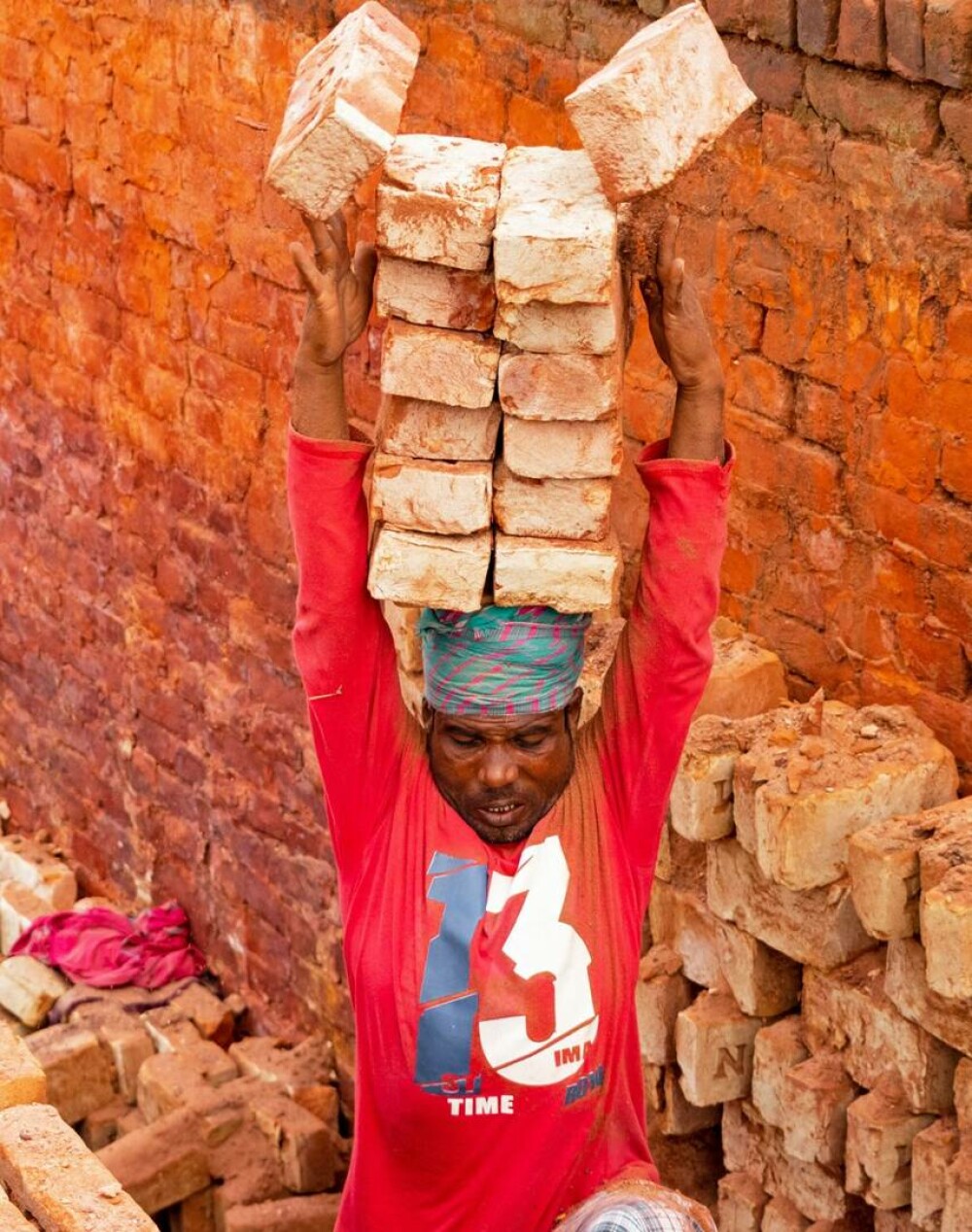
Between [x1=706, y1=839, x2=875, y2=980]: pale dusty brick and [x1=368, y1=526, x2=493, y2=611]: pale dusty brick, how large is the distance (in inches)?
50.7

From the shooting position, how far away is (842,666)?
17.3 ft

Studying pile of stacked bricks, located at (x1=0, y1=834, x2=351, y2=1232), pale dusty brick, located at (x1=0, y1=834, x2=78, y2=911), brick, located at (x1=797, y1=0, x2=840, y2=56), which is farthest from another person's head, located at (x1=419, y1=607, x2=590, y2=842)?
pale dusty brick, located at (x1=0, y1=834, x2=78, y2=911)

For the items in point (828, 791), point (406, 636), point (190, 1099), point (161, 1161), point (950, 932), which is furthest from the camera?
point (190, 1099)

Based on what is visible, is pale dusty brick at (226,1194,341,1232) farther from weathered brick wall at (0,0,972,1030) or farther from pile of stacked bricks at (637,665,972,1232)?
pile of stacked bricks at (637,665,972,1232)

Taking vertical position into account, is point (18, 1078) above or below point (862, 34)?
below

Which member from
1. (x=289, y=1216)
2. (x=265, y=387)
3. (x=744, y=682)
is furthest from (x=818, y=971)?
(x=265, y=387)

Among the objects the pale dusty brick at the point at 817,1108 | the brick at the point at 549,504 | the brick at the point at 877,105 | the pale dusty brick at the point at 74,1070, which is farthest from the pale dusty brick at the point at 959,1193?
the pale dusty brick at the point at 74,1070

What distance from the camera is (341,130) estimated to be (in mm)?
3803

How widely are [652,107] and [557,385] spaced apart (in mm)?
507

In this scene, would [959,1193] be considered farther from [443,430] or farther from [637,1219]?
[443,430]

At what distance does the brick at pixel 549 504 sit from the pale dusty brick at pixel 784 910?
1.25 m

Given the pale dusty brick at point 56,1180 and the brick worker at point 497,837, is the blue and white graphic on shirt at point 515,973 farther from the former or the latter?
the pale dusty brick at point 56,1180

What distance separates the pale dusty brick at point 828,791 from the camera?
15.9 feet

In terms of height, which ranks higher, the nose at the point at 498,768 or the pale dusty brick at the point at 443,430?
the pale dusty brick at the point at 443,430
